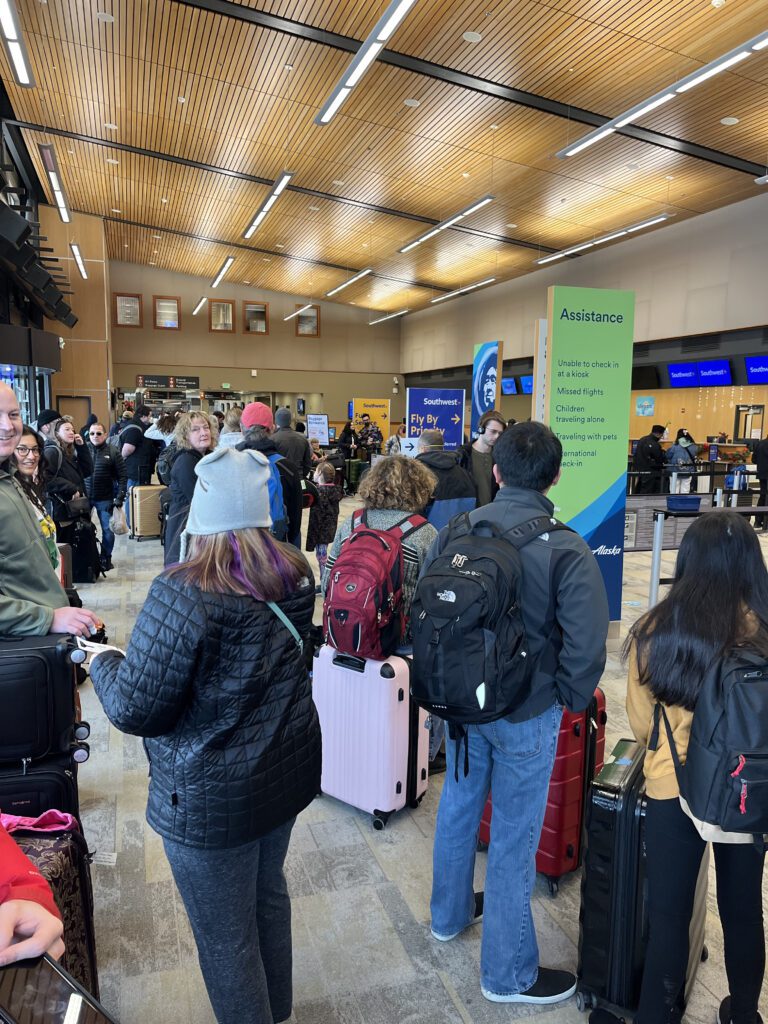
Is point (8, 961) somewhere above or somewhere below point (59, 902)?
above

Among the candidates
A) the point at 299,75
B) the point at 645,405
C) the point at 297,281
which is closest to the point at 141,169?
the point at 299,75

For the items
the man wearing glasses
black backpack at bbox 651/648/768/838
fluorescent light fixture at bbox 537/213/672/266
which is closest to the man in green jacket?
black backpack at bbox 651/648/768/838

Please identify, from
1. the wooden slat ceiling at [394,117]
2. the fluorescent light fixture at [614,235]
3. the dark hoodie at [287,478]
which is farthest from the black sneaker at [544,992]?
the fluorescent light fixture at [614,235]

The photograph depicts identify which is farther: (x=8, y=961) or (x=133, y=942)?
(x=133, y=942)

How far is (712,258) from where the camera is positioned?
13055 mm

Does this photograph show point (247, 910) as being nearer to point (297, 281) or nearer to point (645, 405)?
point (645, 405)

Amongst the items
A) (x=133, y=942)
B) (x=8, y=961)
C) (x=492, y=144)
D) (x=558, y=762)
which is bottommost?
(x=133, y=942)

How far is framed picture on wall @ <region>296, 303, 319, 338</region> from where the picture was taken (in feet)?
80.0

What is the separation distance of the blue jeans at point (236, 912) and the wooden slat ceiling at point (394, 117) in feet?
24.5

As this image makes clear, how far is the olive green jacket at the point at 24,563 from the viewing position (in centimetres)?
186

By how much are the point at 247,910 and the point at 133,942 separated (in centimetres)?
94

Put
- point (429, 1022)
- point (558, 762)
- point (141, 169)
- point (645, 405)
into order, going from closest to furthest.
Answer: point (429, 1022)
point (558, 762)
point (141, 169)
point (645, 405)

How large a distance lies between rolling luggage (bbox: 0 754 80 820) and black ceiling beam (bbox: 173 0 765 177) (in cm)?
755

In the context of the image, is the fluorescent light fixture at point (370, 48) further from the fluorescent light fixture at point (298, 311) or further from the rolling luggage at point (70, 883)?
the fluorescent light fixture at point (298, 311)
